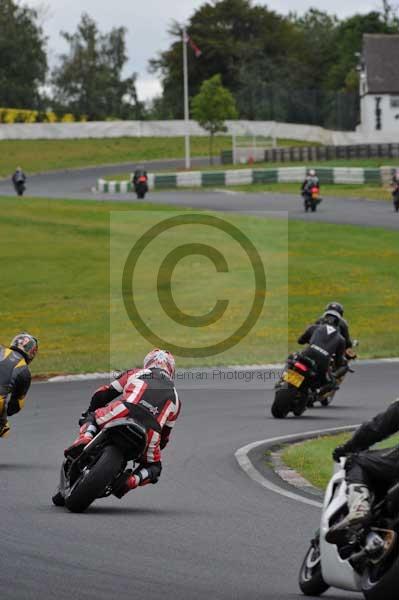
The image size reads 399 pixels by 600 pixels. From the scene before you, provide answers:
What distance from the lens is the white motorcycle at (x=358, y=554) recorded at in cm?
654

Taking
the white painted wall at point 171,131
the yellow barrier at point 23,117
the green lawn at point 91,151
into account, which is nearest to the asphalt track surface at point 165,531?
the green lawn at point 91,151

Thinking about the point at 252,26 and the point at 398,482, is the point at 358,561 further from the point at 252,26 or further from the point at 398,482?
the point at 252,26

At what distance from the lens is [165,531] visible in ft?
30.4

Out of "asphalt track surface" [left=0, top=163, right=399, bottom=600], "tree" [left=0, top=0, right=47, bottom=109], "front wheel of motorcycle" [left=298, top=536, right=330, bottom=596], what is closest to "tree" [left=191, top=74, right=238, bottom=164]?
"tree" [left=0, top=0, right=47, bottom=109]

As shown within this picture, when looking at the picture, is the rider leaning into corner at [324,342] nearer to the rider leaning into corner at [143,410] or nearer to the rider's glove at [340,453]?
the rider leaning into corner at [143,410]

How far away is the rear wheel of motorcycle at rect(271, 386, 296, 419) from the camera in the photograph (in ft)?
56.9

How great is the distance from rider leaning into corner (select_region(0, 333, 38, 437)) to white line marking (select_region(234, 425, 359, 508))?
2.31 m

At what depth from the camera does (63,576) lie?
7562 millimetres

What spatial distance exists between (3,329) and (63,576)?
22168mm

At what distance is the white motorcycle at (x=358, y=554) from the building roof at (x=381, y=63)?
86214 mm

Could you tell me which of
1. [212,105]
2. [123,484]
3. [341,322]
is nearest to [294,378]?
[341,322]

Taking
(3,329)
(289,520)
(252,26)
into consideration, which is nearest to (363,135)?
(252,26)

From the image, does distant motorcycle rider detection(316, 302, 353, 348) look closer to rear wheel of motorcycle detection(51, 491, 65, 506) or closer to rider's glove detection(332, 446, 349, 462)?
rear wheel of motorcycle detection(51, 491, 65, 506)

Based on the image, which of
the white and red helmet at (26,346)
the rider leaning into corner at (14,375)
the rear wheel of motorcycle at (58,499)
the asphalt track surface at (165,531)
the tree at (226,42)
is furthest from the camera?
the tree at (226,42)
